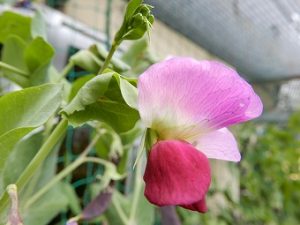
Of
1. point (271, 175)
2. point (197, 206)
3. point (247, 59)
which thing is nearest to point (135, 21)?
point (197, 206)

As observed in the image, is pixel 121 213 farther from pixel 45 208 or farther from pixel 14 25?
pixel 14 25

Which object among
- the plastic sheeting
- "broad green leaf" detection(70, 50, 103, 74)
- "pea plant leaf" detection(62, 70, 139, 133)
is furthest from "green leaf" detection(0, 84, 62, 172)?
the plastic sheeting

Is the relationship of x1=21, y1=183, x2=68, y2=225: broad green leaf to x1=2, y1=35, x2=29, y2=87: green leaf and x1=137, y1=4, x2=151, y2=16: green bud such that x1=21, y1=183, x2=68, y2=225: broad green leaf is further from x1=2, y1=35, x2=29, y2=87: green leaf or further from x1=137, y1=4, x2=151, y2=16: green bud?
x1=137, y1=4, x2=151, y2=16: green bud

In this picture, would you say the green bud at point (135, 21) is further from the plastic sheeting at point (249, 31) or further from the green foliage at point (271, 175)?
the green foliage at point (271, 175)

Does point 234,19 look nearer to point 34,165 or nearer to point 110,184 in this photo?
point 110,184

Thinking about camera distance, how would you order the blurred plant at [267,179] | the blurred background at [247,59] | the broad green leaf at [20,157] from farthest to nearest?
the blurred plant at [267,179] → the blurred background at [247,59] → the broad green leaf at [20,157]

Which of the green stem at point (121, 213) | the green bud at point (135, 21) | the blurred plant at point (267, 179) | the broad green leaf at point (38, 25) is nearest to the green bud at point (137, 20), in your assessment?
the green bud at point (135, 21)

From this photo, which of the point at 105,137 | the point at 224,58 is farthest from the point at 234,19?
the point at 105,137
